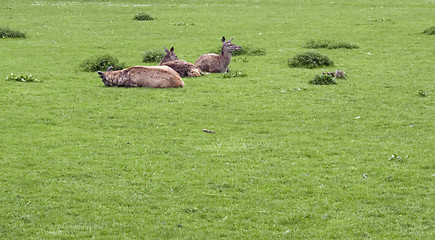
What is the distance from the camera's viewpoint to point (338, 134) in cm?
1570

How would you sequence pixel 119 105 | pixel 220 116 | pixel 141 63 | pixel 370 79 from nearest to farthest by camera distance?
pixel 220 116 < pixel 119 105 < pixel 370 79 < pixel 141 63

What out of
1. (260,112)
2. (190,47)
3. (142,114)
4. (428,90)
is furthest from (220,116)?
(190,47)

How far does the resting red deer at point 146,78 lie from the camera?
21125mm

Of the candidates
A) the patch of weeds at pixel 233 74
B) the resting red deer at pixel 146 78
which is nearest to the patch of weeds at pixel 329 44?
the patch of weeds at pixel 233 74

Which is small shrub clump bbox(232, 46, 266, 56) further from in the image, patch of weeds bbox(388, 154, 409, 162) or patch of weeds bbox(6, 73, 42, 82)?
patch of weeds bbox(388, 154, 409, 162)

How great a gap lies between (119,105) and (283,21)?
939 inches

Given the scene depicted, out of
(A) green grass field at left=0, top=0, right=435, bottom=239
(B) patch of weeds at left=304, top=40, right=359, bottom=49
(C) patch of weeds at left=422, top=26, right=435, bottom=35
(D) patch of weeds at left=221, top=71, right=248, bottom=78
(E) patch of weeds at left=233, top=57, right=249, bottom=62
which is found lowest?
(E) patch of weeds at left=233, top=57, right=249, bottom=62

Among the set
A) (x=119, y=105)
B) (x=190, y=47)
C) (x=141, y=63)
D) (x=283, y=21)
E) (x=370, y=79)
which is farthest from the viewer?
(x=283, y=21)

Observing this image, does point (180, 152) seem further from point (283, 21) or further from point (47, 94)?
point (283, 21)

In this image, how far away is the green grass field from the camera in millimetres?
10320

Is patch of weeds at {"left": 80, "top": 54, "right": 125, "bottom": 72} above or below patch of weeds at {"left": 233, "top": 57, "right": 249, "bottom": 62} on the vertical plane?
above

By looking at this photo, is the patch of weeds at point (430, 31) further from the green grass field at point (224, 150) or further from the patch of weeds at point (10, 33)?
the patch of weeds at point (10, 33)

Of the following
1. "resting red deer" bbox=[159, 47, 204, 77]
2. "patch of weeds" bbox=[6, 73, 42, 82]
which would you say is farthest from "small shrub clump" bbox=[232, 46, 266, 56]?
"patch of weeds" bbox=[6, 73, 42, 82]

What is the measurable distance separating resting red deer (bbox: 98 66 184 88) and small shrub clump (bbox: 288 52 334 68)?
7.25m
